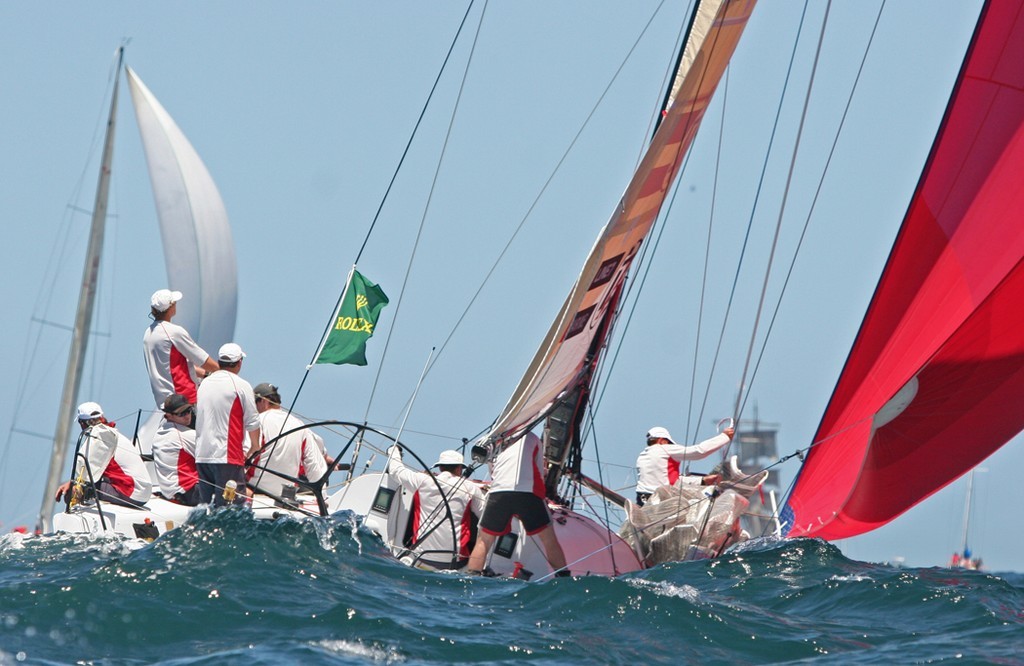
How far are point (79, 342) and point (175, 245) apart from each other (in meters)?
2.17

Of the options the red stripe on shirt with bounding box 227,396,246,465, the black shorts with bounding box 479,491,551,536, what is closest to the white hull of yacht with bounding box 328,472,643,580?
the black shorts with bounding box 479,491,551,536

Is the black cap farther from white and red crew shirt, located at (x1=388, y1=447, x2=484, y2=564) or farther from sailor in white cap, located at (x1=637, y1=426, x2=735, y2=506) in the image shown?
sailor in white cap, located at (x1=637, y1=426, x2=735, y2=506)

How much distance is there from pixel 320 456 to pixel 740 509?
114 inches

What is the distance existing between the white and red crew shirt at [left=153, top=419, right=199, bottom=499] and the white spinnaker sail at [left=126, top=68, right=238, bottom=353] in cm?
889

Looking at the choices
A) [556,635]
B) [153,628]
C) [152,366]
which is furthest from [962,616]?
[152,366]

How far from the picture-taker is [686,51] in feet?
33.6

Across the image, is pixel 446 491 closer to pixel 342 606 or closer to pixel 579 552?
pixel 579 552

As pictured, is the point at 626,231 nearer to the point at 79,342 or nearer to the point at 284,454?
the point at 284,454

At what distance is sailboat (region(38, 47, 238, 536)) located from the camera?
62.5 feet

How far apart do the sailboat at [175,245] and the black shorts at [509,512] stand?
980 cm

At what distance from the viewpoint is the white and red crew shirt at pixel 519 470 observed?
889 cm

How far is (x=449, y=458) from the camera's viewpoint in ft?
30.7

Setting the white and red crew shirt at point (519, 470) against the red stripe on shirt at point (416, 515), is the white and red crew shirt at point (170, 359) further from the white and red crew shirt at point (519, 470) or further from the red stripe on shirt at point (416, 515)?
the white and red crew shirt at point (519, 470)

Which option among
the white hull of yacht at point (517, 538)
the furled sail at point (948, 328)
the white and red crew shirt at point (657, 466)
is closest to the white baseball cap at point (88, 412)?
the white hull of yacht at point (517, 538)
